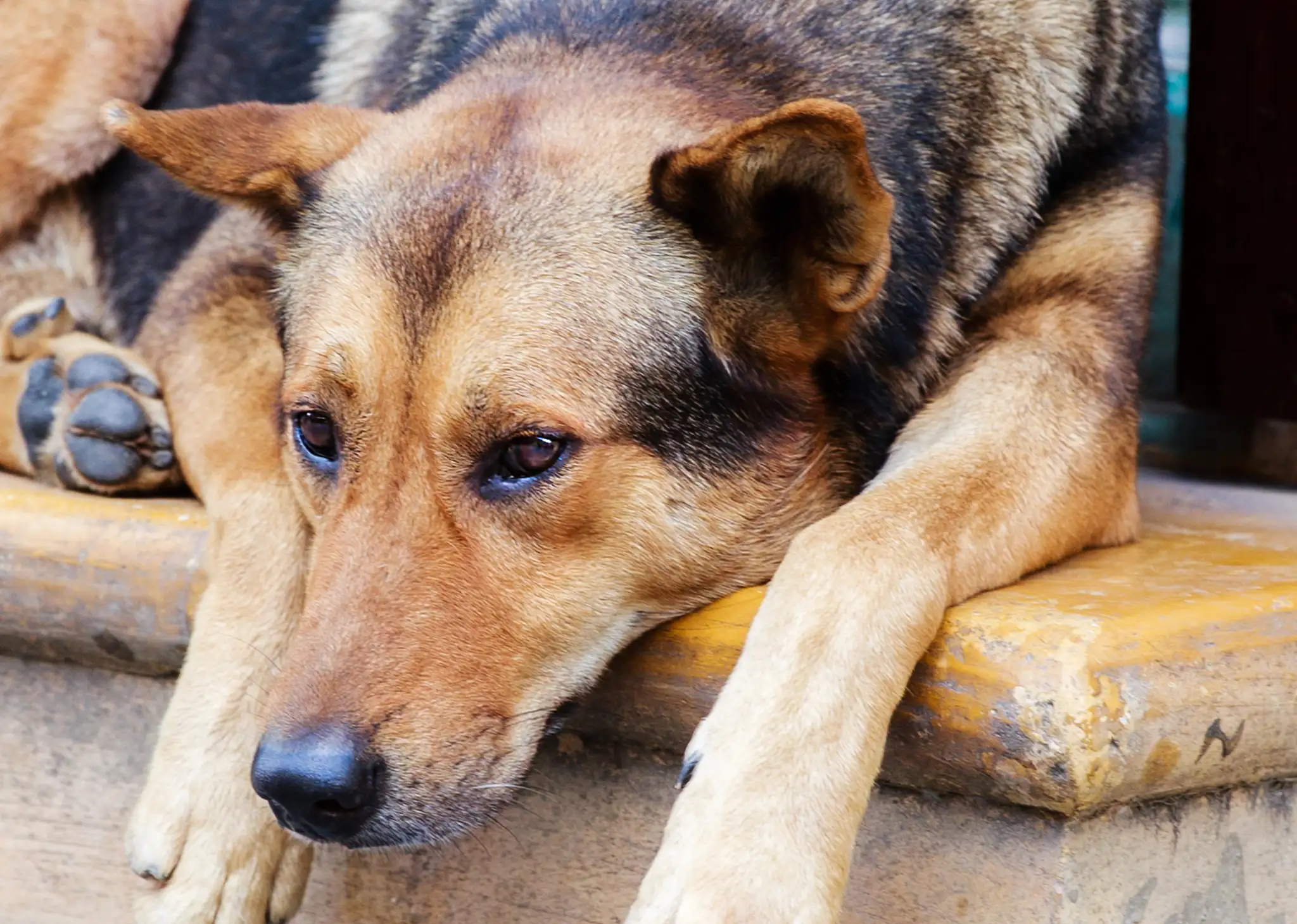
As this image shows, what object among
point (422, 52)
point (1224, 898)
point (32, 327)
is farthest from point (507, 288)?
point (32, 327)

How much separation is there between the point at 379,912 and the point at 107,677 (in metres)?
0.72

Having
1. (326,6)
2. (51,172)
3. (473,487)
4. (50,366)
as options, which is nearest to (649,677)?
(473,487)

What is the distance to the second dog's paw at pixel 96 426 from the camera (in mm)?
2803

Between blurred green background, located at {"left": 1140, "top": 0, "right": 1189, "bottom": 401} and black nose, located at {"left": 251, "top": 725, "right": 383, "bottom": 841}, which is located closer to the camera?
black nose, located at {"left": 251, "top": 725, "right": 383, "bottom": 841}

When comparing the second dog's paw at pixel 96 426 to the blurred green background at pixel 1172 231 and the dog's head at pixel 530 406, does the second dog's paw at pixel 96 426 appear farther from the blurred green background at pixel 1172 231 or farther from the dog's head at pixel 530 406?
the blurred green background at pixel 1172 231

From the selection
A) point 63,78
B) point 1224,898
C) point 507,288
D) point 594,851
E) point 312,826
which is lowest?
point 594,851

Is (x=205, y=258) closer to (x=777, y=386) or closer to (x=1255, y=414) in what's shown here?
(x=777, y=386)

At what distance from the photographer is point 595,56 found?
2.36 meters

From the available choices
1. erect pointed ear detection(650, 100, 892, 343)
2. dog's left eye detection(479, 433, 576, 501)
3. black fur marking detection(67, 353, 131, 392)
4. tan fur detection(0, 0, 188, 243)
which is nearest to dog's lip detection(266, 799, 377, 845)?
dog's left eye detection(479, 433, 576, 501)

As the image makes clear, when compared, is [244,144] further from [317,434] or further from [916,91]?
[916,91]

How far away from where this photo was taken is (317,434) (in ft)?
7.00

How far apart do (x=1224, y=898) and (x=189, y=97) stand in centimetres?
283

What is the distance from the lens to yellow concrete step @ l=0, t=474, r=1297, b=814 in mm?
1841

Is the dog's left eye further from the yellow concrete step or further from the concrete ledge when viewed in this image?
the concrete ledge
